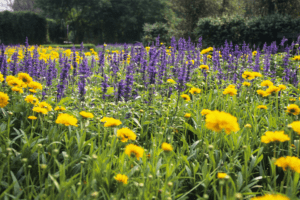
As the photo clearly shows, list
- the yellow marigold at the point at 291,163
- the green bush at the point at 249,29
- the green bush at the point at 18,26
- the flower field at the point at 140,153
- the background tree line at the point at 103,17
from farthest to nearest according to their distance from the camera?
the background tree line at the point at 103,17 < the green bush at the point at 18,26 < the green bush at the point at 249,29 < the flower field at the point at 140,153 < the yellow marigold at the point at 291,163

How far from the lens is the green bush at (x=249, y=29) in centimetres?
1123

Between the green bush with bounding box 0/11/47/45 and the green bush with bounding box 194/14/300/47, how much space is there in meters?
18.8

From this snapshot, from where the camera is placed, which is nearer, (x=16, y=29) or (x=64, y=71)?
(x=64, y=71)

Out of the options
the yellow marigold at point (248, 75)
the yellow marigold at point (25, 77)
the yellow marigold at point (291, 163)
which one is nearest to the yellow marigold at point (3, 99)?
the yellow marigold at point (25, 77)

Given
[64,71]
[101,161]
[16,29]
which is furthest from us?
[16,29]

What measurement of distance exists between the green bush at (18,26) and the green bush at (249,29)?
18.8m

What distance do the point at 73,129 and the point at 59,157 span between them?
402 mm

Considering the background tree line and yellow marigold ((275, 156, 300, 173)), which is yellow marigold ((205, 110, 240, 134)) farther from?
the background tree line

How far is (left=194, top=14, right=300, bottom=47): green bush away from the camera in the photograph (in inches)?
442

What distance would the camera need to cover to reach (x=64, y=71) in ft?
9.77

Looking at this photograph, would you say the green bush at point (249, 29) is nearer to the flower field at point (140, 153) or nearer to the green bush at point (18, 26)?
the flower field at point (140, 153)

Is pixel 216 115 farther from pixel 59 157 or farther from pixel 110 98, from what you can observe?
pixel 110 98

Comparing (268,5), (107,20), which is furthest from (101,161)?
(107,20)

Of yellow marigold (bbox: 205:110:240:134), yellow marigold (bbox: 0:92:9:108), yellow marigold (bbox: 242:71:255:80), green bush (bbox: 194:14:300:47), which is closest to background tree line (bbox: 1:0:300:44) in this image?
green bush (bbox: 194:14:300:47)
